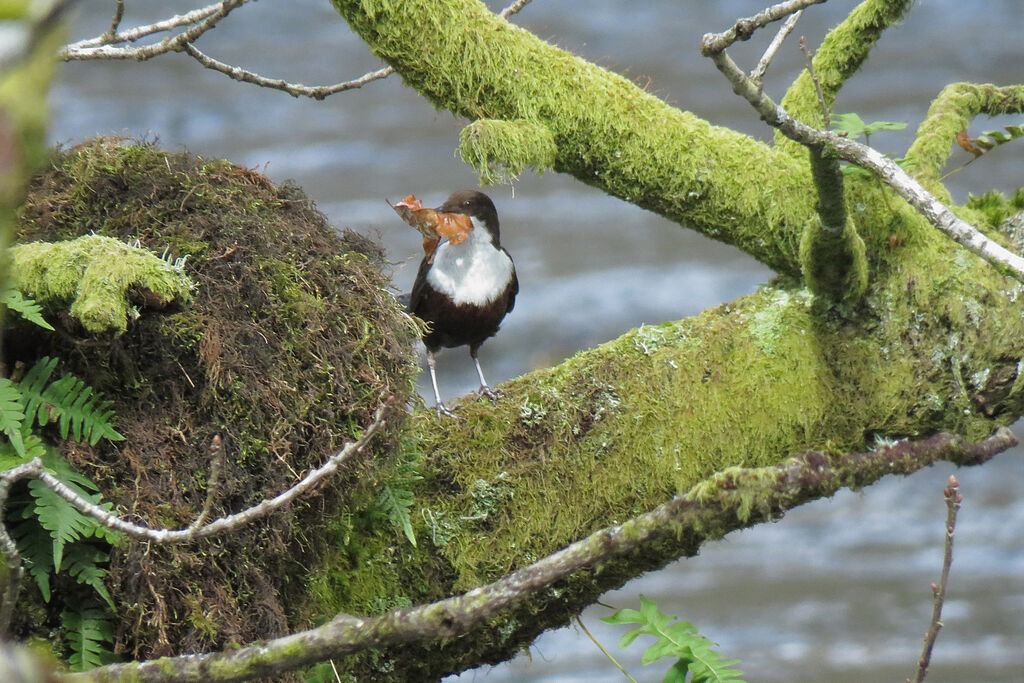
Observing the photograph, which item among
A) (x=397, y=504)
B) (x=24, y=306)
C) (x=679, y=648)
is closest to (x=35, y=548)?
(x=24, y=306)

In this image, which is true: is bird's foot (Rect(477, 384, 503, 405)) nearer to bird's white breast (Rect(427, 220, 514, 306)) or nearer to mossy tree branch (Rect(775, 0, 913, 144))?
bird's white breast (Rect(427, 220, 514, 306))

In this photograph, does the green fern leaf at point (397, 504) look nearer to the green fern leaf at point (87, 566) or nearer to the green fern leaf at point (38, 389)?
the green fern leaf at point (87, 566)

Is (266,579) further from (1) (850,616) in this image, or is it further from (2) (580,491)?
(1) (850,616)

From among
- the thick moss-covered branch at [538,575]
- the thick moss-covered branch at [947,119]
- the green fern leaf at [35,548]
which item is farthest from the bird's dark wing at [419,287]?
the thick moss-covered branch at [538,575]

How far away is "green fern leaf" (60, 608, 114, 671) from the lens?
1.76m

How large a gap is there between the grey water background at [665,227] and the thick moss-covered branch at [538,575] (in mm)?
4296

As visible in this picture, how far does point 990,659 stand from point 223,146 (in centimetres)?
632

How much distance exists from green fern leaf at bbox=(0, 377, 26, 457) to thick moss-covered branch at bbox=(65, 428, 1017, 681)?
0.50 meters

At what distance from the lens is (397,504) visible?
7.05 feet

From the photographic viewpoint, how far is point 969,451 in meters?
1.89

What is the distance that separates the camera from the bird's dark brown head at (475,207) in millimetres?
Answer: 3295

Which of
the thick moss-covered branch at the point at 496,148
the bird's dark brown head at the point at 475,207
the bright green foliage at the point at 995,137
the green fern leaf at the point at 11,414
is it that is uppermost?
the bright green foliage at the point at 995,137

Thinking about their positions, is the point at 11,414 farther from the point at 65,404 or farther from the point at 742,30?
the point at 742,30

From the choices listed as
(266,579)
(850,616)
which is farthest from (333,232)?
(850,616)
